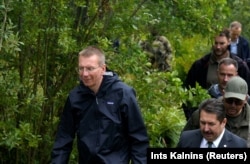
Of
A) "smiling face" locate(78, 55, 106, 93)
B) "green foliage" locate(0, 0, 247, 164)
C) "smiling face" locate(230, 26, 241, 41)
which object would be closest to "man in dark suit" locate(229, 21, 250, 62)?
"smiling face" locate(230, 26, 241, 41)

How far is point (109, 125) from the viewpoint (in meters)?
5.00

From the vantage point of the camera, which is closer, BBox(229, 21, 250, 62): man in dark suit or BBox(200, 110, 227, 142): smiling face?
BBox(200, 110, 227, 142): smiling face

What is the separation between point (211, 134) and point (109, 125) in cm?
75

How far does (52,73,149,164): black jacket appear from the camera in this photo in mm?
5008

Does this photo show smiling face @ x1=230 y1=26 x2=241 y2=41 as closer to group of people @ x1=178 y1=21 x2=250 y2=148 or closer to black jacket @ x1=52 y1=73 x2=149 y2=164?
group of people @ x1=178 y1=21 x2=250 y2=148

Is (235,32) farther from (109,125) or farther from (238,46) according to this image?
(109,125)

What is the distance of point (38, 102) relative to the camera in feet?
21.3

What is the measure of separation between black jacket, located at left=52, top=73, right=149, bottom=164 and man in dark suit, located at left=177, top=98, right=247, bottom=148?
1.19 ft

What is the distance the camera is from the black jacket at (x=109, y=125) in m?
5.01

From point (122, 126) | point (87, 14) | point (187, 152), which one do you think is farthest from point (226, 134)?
point (87, 14)

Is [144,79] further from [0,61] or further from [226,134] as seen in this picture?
[226,134]

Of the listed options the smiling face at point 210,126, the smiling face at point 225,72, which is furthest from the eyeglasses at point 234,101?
the smiling face at point 225,72

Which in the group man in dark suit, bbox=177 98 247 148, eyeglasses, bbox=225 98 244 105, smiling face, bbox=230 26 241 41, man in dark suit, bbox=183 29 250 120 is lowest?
man in dark suit, bbox=177 98 247 148

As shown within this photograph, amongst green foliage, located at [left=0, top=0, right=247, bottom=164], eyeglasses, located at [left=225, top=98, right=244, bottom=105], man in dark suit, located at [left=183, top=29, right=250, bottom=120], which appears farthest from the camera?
man in dark suit, located at [left=183, top=29, right=250, bottom=120]
